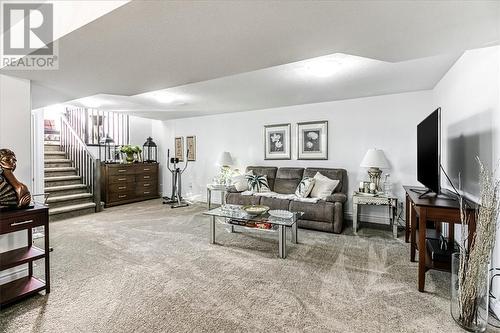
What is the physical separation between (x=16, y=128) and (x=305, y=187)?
376cm

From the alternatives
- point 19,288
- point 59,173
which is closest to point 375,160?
point 19,288

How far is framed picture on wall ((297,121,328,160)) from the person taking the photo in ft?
15.6

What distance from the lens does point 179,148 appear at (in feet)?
22.1

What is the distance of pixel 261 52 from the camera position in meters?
1.90

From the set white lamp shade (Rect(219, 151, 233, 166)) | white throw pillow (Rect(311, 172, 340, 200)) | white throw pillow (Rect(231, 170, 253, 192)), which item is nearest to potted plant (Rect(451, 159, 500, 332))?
white throw pillow (Rect(311, 172, 340, 200))

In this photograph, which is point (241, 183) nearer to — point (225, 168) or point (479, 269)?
point (225, 168)

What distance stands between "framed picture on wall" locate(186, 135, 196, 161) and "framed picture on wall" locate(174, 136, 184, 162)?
0.21 meters

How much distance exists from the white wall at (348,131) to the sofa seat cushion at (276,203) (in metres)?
1.17

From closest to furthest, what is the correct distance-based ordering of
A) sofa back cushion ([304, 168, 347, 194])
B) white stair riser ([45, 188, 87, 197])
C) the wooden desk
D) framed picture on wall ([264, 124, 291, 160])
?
the wooden desk
sofa back cushion ([304, 168, 347, 194])
white stair riser ([45, 188, 87, 197])
framed picture on wall ([264, 124, 291, 160])

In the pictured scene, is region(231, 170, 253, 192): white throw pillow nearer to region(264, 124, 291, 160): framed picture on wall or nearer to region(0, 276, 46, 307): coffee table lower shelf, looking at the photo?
region(264, 124, 291, 160): framed picture on wall

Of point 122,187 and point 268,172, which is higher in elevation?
point 268,172

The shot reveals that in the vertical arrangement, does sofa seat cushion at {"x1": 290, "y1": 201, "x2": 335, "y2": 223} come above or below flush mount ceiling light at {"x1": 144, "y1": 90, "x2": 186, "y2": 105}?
below

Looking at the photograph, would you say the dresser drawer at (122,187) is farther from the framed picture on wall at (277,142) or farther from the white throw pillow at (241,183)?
the framed picture on wall at (277,142)

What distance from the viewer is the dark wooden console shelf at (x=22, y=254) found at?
1.90 meters
